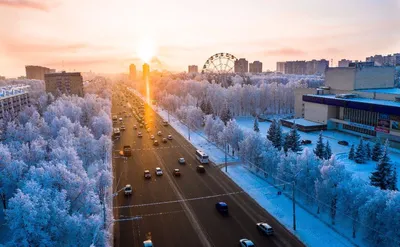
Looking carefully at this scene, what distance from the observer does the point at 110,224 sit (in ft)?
85.5

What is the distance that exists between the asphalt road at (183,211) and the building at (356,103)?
105 ft

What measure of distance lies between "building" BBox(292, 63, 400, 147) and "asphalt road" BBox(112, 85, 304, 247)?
105 feet

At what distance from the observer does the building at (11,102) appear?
70625 millimetres

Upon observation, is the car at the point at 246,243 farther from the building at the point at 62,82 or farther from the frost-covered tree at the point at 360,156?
the building at the point at 62,82

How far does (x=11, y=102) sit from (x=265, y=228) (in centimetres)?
7180

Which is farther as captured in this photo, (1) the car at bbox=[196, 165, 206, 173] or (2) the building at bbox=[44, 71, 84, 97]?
(2) the building at bbox=[44, 71, 84, 97]

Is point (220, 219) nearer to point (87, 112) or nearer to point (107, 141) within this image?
point (107, 141)

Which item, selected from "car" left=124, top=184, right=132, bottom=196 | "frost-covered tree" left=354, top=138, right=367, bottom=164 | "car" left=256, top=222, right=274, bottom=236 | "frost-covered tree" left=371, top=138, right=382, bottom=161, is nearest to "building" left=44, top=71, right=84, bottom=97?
"car" left=124, top=184, right=132, bottom=196

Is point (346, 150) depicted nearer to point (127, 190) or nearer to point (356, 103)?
point (356, 103)

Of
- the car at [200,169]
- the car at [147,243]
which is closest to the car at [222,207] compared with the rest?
the car at [147,243]

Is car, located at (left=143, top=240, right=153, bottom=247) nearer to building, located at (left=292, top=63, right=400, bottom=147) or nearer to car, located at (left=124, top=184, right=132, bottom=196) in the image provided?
car, located at (left=124, top=184, right=132, bottom=196)

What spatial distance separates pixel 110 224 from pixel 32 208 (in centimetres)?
901

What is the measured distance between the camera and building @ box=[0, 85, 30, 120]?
232 ft

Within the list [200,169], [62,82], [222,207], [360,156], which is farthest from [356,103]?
[62,82]
